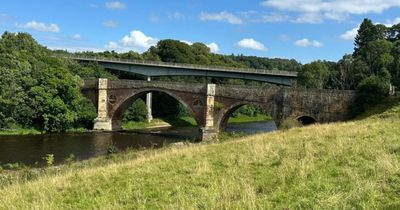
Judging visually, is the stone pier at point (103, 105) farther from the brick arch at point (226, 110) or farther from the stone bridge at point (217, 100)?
the brick arch at point (226, 110)

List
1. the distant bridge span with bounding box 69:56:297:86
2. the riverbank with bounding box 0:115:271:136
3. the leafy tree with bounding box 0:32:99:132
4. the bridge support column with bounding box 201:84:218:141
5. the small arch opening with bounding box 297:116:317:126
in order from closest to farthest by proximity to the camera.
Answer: the small arch opening with bounding box 297:116:317:126 → the leafy tree with bounding box 0:32:99:132 → the riverbank with bounding box 0:115:271:136 → the bridge support column with bounding box 201:84:218:141 → the distant bridge span with bounding box 69:56:297:86

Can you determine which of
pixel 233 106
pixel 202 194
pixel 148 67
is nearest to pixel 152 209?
pixel 202 194

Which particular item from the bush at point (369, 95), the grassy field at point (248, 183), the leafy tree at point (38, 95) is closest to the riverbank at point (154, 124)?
the leafy tree at point (38, 95)

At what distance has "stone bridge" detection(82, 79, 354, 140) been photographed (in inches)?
2153

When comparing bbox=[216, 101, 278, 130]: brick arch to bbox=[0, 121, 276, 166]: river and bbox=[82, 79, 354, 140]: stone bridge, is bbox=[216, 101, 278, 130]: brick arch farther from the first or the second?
bbox=[0, 121, 276, 166]: river

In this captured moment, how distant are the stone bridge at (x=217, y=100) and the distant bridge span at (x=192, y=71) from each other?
12.5 m

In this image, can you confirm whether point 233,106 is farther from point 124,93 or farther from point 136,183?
point 136,183

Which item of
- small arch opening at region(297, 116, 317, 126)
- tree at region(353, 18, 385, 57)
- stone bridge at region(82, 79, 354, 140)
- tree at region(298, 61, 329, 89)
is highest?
tree at region(353, 18, 385, 57)

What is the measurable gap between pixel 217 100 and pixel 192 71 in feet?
65.7

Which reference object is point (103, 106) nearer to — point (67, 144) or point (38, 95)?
point (38, 95)

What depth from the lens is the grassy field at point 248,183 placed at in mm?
9562

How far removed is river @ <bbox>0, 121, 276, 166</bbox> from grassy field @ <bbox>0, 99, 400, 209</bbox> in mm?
20076

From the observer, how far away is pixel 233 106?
64.5 m

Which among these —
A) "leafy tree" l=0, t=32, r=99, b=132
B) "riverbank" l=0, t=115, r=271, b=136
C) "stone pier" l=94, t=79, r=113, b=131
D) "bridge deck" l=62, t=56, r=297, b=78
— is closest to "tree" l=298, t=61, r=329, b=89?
"bridge deck" l=62, t=56, r=297, b=78
